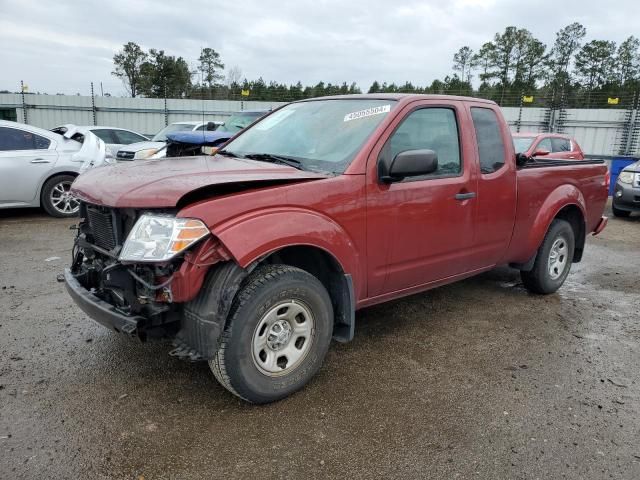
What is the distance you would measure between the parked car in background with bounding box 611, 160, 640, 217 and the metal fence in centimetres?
1177

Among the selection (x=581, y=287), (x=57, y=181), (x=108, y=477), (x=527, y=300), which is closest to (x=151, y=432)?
(x=108, y=477)

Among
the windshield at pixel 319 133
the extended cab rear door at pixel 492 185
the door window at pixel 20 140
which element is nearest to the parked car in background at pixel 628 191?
the extended cab rear door at pixel 492 185

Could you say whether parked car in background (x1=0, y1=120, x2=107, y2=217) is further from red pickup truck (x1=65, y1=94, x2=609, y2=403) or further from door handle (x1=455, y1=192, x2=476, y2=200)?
door handle (x1=455, y1=192, x2=476, y2=200)

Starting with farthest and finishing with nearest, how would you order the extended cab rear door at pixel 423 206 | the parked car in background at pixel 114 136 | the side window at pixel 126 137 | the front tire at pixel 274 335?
the side window at pixel 126 137 < the parked car in background at pixel 114 136 < the extended cab rear door at pixel 423 206 < the front tire at pixel 274 335

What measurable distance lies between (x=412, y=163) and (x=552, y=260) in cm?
286

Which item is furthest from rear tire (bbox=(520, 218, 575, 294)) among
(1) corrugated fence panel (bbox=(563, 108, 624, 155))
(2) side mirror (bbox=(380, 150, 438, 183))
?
(1) corrugated fence panel (bbox=(563, 108, 624, 155))

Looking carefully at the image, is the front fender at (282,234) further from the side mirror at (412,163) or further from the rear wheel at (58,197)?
the rear wheel at (58,197)

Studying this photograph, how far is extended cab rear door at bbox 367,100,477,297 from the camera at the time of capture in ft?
11.3

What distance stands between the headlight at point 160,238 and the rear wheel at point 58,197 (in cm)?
644

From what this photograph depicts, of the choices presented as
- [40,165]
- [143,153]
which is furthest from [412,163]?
[143,153]

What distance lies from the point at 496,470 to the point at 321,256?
1.57 meters

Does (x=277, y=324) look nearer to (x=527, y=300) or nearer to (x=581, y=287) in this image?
(x=527, y=300)

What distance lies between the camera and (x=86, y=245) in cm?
329

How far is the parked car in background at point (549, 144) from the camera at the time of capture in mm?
11570
